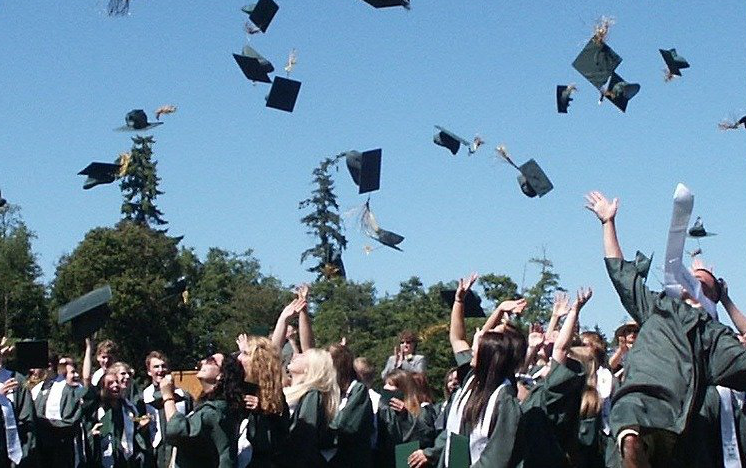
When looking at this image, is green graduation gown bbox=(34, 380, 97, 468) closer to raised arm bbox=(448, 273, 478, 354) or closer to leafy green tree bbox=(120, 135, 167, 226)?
raised arm bbox=(448, 273, 478, 354)

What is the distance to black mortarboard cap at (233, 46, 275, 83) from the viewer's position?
34.7 feet

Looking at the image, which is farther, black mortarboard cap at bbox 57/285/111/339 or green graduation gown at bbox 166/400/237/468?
black mortarboard cap at bbox 57/285/111/339

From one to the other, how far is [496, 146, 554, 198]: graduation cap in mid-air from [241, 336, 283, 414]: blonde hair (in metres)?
4.51

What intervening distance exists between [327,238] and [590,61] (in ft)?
126

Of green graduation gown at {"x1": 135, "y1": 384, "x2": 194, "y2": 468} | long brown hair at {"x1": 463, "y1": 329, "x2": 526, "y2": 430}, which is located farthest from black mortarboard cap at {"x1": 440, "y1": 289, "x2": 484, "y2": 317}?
long brown hair at {"x1": 463, "y1": 329, "x2": 526, "y2": 430}

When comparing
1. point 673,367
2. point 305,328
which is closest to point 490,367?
point 673,367

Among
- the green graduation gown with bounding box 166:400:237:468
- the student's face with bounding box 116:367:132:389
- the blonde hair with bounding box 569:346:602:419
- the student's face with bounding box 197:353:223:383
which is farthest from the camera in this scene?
the student's face with bounding box 116:367:132:389

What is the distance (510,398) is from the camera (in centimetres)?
582

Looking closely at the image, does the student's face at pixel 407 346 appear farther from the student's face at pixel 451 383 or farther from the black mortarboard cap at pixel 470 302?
the student's face at pixel 451 383

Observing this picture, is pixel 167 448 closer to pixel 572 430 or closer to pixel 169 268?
pixel 572 430

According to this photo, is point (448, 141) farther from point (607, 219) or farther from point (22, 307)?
point (22, 307)

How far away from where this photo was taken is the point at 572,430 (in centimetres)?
659

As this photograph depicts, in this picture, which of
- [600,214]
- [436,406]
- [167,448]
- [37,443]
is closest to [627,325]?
[436,406]

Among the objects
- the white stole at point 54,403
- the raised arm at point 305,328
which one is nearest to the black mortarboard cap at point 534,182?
the raised arm at point 305,328
